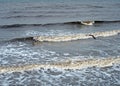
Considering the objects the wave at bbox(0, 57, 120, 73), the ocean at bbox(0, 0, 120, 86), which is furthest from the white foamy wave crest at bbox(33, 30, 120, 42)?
the wave at bbox(0, 57, 120, 73)

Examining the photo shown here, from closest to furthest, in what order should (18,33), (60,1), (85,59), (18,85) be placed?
(18,85)
(85,59)
(18,33)
(60,1)

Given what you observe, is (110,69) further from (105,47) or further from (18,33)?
(18,33)

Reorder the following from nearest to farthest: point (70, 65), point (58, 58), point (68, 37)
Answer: point (70, 65)
point (58, 58)
point (68, 37)

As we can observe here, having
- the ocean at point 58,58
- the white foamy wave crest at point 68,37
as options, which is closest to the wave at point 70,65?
the ocean at point 58,58

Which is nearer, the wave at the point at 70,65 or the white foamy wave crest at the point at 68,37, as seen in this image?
the wave at the point at 70,65

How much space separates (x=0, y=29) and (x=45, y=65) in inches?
496

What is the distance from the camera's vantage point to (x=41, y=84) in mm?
11500

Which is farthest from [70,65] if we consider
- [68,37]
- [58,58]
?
[68,37]

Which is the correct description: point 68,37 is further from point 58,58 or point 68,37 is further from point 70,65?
point 70,65

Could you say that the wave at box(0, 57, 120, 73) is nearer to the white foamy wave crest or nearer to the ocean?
the ocean

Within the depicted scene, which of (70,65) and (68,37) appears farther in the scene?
(68,37)

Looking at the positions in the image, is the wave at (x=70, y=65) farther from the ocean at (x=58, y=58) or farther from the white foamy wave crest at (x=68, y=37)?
the white foamy wave crest at (x=68, y=37)

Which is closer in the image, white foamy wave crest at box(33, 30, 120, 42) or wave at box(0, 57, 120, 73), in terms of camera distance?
wave at box(0, 57, 120, 73)

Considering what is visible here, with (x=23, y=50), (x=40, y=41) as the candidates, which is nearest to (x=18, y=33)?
(x=40, y=41)
